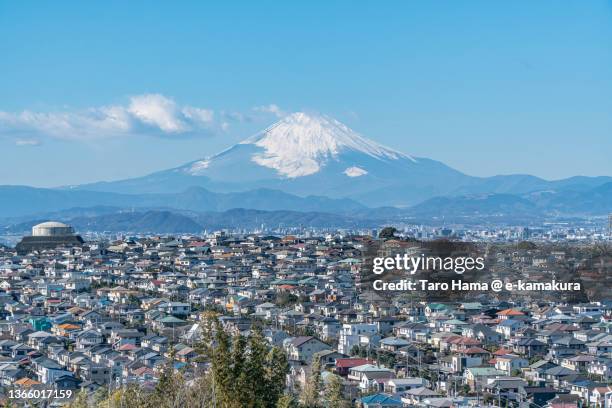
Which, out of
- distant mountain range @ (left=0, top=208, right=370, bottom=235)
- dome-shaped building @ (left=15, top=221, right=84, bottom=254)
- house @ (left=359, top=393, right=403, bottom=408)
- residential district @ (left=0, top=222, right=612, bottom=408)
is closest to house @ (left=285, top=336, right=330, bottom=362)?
residential district @ (left=0, top=222, right=612, bottom=408)

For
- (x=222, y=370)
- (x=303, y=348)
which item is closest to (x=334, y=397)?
(x=222, y=370)

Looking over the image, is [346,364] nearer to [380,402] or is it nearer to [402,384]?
Result: [402,384]

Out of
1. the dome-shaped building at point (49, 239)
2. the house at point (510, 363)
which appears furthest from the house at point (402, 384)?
the dome-shaped building at point (49, 239)

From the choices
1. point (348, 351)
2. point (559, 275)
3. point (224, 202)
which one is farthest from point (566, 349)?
point (224, 202)

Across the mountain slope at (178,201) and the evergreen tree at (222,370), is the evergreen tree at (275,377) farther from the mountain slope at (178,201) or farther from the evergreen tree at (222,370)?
the mountain slope at (178,201)

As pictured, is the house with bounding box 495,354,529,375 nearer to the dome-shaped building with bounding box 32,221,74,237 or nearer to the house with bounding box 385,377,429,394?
the house with bounding box 385,377,429,394

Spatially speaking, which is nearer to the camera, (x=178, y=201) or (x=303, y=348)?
(x=303, y=348)
